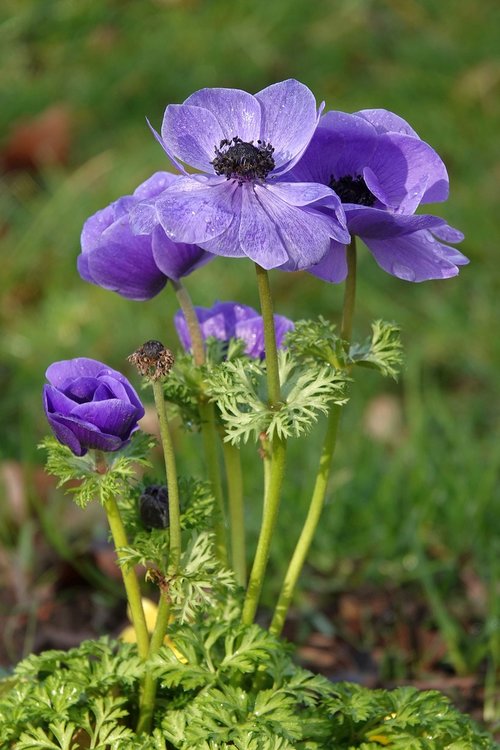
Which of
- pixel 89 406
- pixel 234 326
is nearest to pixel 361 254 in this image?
pixel 234 326

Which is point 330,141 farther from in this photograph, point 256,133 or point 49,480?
point 49,480

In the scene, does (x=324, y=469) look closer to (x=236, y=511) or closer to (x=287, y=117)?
(x=236, y=511)

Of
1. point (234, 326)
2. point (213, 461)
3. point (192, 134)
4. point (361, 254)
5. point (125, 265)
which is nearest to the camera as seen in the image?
point (192, 134)

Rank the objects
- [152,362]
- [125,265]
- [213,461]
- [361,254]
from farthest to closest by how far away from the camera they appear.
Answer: [361,254] < [213,461] < [125,265] < [152,362]

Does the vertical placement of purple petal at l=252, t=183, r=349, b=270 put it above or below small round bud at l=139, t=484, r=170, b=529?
above

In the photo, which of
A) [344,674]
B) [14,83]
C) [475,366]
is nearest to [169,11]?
[14,83]

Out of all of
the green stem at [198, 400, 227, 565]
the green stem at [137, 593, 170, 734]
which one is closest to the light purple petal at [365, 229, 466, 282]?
the green stem at [198, 400, 227, 565]

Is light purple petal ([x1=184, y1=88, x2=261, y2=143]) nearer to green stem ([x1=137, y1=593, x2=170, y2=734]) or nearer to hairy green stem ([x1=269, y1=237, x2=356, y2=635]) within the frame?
hairy green stem ([x1=269, y1=237, x2=356, y2=635])
